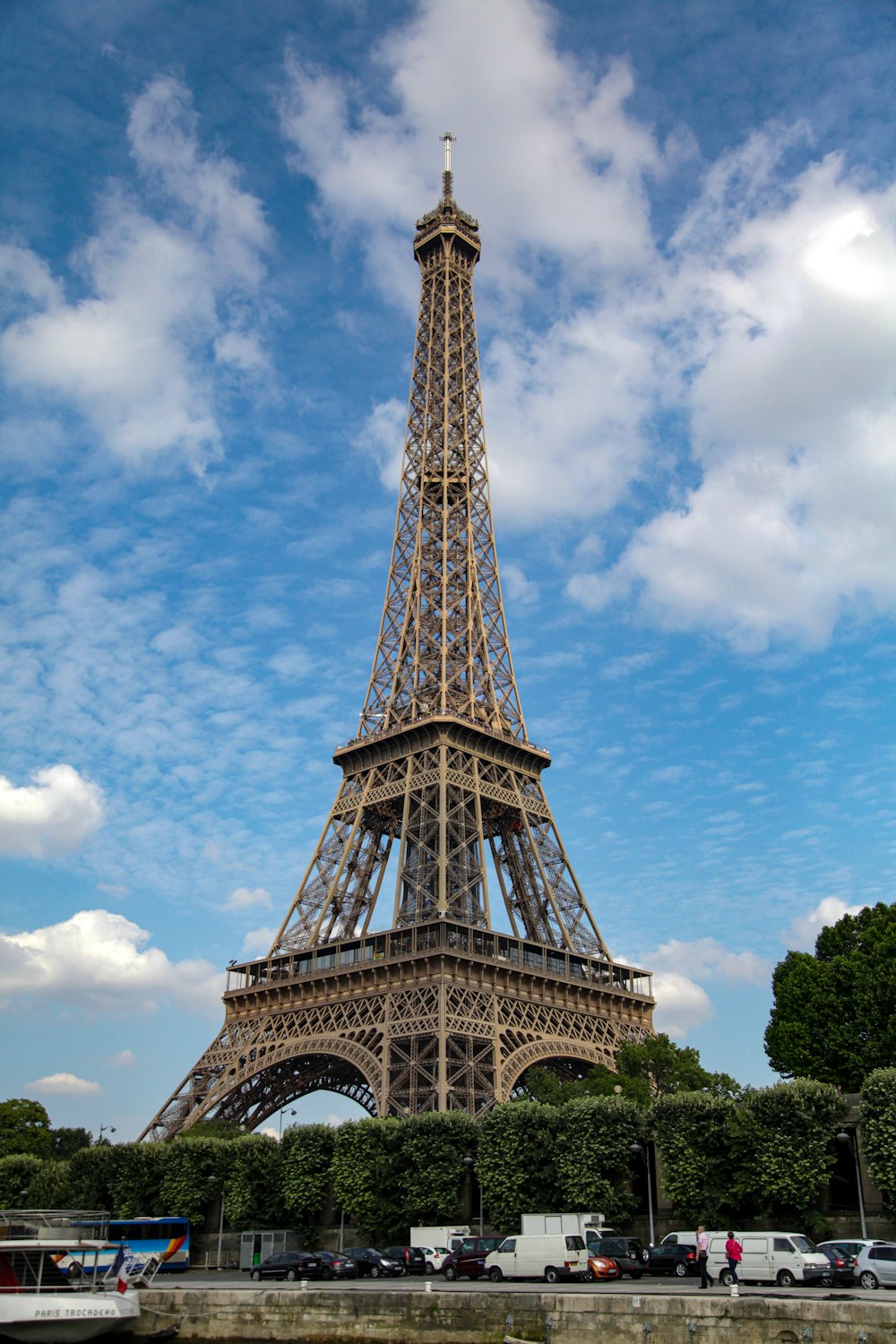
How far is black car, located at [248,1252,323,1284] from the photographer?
148ft

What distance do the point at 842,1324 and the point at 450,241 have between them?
92605mm

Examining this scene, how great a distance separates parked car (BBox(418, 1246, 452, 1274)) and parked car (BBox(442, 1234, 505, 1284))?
5.74 ft

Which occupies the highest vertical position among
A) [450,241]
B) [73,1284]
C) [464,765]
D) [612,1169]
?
[450,241]

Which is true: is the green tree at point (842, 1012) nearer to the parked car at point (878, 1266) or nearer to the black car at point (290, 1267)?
the parked car at point (878, 1266)

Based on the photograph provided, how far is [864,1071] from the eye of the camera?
58.0 meters

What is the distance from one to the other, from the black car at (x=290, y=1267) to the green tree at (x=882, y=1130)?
20797 millimetres

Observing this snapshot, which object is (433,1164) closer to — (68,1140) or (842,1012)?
(842,1012)

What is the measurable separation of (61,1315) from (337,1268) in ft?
39.5

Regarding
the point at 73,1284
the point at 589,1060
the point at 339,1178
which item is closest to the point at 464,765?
the point at 589,1060

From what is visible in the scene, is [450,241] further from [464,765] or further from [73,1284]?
[73,1284]

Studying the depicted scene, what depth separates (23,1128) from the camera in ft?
310

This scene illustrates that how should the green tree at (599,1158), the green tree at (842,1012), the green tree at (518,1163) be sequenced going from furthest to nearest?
1. the green tree at (842,1012)
2. the green tree at (518,1163)
3. the green tree at (599,1158)

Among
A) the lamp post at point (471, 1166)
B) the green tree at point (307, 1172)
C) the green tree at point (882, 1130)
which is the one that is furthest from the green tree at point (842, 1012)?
the green tree at point (307, 1172)

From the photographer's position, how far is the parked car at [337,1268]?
147 feet
